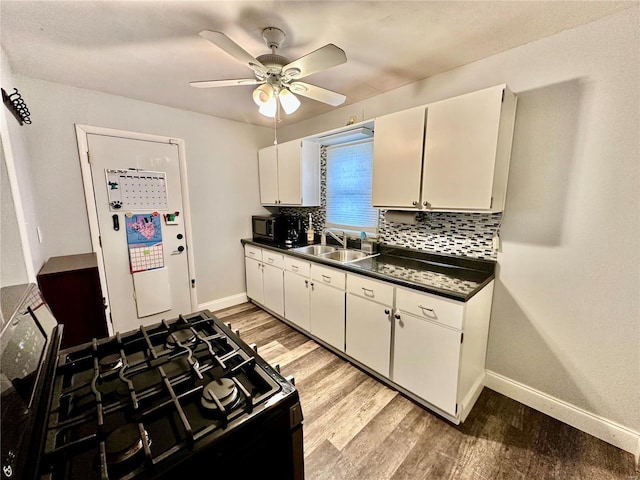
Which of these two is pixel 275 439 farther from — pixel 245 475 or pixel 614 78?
pixel 614 78

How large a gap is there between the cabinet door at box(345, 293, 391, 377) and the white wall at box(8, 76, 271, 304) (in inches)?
76.9

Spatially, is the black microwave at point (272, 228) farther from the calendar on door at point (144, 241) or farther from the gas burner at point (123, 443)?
the gas burner at point (123, 443)

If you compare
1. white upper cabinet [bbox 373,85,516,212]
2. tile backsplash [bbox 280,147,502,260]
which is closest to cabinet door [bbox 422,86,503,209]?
white upper cabinet [bbox 373,85,516,212]

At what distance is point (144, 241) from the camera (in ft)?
8.84

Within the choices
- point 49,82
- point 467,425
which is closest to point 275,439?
point 467,425

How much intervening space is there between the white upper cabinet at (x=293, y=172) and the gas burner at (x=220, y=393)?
7.66 feet

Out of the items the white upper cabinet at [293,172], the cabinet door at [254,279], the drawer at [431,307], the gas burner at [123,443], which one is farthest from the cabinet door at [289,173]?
the gas burner at [123,443]

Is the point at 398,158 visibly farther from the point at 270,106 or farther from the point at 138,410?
the point at 138,410

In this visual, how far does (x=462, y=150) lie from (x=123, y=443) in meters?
2.05

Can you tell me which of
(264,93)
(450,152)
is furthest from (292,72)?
(450,152)

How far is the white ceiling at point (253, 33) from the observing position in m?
1.34

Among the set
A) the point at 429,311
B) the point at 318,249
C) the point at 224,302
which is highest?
the point at 318,249

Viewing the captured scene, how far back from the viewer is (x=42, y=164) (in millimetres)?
2166

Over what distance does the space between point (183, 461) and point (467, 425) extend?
1821mm
